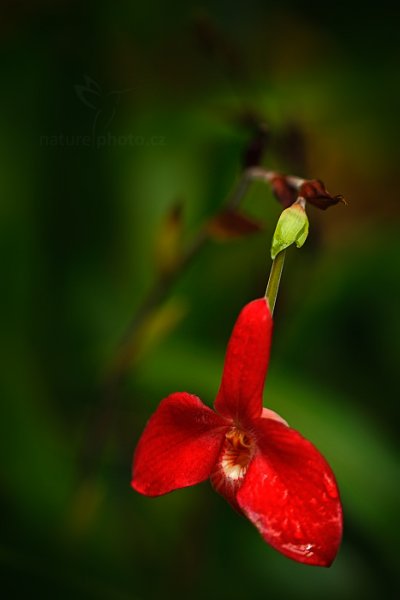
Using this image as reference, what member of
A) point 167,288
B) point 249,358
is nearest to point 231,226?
point 167,288

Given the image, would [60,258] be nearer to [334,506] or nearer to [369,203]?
[369,203]

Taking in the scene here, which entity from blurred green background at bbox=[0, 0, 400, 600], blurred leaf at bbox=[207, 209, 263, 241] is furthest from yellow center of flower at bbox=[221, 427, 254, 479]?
blurred green background at bbox=[0, 0, 400, 600]

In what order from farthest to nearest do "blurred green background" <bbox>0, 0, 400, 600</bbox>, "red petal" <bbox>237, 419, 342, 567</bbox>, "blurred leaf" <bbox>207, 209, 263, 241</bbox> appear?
1. "blurred green background" <bbox>0, 0, 400, 600</bbox>
2. "blurred leaf" <bbox>207, 209, 263, 241</bbox>
3. "red petal" <bbox>237, 419, 342, 567</bbox>

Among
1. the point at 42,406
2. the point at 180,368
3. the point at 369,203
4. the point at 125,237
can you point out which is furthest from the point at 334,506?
the point at 369,203

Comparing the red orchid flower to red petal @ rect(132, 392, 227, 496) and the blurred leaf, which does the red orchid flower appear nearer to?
red petal @ rect(132, 392, 227, 496)

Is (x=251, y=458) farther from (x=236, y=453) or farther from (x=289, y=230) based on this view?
(x=289, y=230)

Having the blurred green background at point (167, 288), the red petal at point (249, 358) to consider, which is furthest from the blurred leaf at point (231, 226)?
the red petal at point (249, 358)
